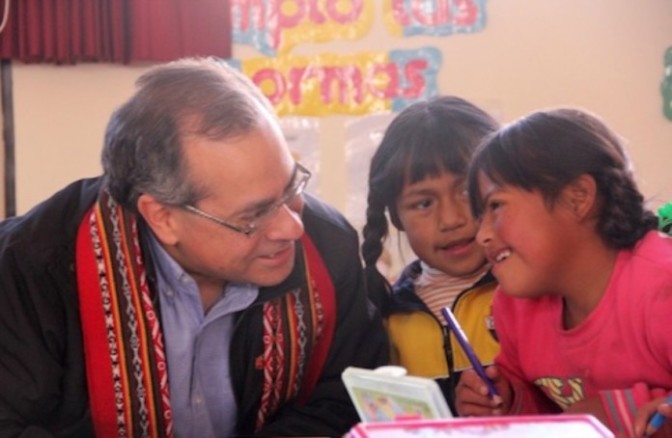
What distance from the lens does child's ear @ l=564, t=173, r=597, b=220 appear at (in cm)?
131

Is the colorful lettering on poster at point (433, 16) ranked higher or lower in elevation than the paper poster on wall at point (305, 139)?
higher

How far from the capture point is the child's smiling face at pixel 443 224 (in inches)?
62.8

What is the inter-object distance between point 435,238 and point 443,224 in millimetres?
34

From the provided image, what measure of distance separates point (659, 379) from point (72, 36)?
246 centimetres

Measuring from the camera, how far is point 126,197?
1412 mm

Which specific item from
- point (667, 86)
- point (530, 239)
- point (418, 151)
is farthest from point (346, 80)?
point (530, 239)

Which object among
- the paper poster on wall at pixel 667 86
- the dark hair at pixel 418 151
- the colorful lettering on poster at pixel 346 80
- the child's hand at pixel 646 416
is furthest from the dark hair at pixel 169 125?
the paper poster on wall at pixel 667 86

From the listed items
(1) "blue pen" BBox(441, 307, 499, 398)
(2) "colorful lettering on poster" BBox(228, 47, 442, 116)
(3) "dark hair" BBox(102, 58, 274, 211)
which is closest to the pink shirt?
(1) "blue pen" BBox(441, 307, 499, 398)

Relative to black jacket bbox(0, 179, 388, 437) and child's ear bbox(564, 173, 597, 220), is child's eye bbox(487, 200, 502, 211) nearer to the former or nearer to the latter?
child's ear bbox(564, 173, 597, 220)

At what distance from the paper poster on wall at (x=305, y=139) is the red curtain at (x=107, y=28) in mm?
405

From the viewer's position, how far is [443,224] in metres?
1.59

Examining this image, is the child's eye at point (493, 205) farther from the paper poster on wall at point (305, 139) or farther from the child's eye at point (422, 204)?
the paper poster on wall at point (305, 139)

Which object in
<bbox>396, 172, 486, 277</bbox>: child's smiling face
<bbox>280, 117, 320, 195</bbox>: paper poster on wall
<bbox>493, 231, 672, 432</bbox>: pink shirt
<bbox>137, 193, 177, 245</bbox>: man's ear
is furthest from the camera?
<bbox>280, 117, 320, 195</bbox>: paper poster on wall

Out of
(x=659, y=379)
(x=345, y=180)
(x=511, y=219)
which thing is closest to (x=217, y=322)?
(x=511, y=219)
